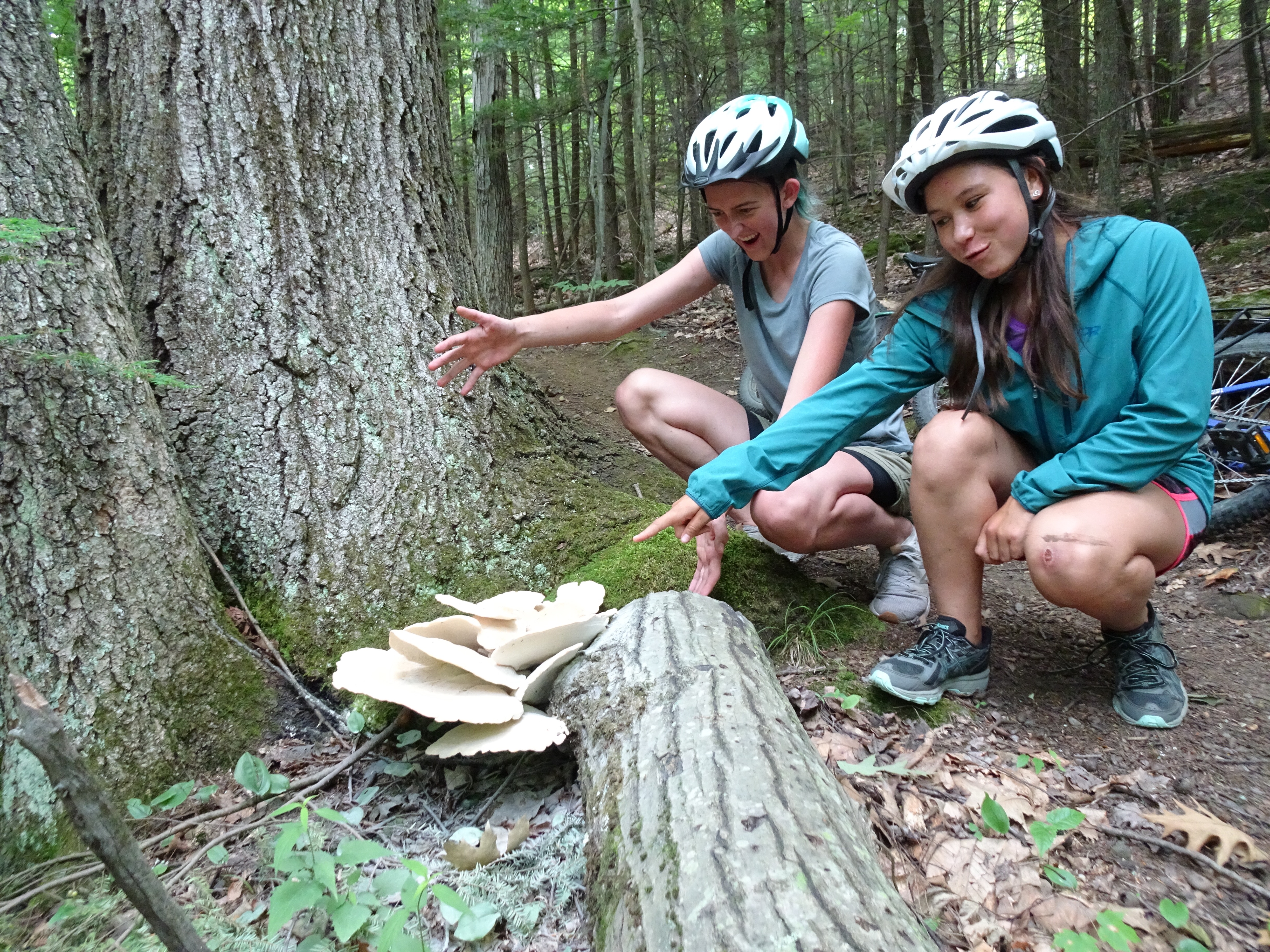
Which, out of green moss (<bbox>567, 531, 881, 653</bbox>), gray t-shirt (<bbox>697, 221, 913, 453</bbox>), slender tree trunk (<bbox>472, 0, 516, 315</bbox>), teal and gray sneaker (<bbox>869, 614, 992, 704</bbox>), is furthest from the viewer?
slender tree trunk (<bbox>472, 0, 516, 315</bbox>)

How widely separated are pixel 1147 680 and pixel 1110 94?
6.96 meters

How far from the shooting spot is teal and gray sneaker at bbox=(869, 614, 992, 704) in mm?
2438

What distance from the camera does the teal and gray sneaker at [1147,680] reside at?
2.39 meters

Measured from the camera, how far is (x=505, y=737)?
1884 mm

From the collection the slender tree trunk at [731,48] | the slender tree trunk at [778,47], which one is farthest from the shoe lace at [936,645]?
the slender tree trunk at [731,48]

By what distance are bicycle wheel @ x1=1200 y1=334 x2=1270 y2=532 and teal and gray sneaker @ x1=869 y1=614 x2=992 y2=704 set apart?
7.75ft

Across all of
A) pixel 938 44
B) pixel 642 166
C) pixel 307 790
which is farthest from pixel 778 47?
pixel 307 790

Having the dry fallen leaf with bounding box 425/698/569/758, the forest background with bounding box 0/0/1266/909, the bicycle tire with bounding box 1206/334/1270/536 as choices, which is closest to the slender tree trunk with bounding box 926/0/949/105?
the bicycle tire with bounding box 1206/334/1270/536

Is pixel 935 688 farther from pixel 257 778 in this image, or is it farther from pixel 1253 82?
pixel 1253 82

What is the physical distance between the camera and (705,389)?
3615 millimetres

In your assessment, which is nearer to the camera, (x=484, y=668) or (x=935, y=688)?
(x=484, y=668)

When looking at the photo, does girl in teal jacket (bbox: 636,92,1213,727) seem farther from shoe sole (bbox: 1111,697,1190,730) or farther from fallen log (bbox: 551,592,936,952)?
fallen log (bbox: 551,592,936,952)

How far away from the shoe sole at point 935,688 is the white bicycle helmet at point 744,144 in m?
1.84

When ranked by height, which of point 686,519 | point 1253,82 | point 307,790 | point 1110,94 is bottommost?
point 307,790
